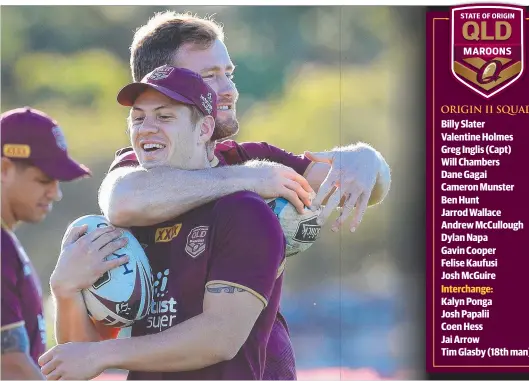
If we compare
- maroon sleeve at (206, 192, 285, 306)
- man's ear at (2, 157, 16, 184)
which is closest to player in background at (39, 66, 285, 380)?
maroon sleeve at (206, 192, 285, 306)

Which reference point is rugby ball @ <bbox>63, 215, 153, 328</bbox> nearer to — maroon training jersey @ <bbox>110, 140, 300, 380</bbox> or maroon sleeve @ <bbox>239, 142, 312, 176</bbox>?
maroon training jersey @ <bbox>110, 140, 300, 380</bbox>

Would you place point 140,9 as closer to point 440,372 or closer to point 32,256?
point 32,256

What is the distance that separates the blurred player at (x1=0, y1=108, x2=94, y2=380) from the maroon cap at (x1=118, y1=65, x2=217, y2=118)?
56 centimetres

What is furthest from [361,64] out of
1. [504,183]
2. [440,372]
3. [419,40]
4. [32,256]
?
[32,256]

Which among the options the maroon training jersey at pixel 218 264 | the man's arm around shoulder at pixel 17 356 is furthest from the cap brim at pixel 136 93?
the man's arm around shoulder at pixel 17 356

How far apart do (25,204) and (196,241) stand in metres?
1.06

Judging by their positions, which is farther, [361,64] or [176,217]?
[361,64]

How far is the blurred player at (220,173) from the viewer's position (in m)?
3.79

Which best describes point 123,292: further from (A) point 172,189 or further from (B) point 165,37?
(B) point 165,37

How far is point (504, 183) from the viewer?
14.4 feet

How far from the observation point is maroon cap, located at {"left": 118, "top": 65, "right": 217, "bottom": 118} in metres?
3.85

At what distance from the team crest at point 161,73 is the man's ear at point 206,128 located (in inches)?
9.9

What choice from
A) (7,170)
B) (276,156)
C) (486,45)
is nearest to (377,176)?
(276,156)

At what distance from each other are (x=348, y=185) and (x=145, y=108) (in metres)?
1.03
